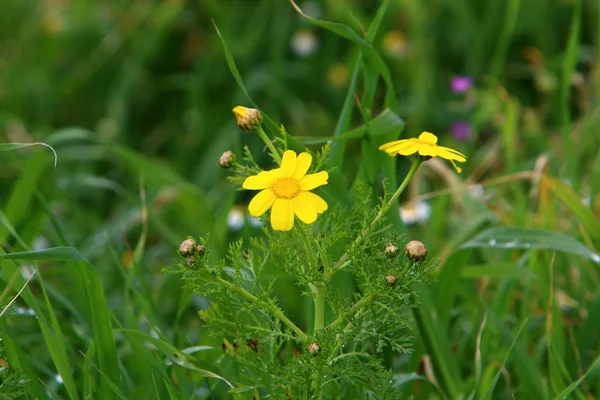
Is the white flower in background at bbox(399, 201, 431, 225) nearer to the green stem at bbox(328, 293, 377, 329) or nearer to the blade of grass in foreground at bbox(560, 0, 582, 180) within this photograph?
the blade of grass in foreground at bbox(560, 0, 582, 180)

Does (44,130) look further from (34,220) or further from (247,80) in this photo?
(34,220)

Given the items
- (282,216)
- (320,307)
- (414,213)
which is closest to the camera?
(282,216)

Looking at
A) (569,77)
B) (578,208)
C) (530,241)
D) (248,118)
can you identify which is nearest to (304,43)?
(569,77)

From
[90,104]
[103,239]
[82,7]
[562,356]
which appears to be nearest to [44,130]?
[90,104]

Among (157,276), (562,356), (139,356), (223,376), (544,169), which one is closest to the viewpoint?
(223,376)

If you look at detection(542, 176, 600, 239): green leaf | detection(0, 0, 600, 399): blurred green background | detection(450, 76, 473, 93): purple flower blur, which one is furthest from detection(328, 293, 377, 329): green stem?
detection(450, 76, 473, 93): purple flower blur

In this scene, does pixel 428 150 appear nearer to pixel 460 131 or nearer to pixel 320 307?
Result: pixel 320 307
